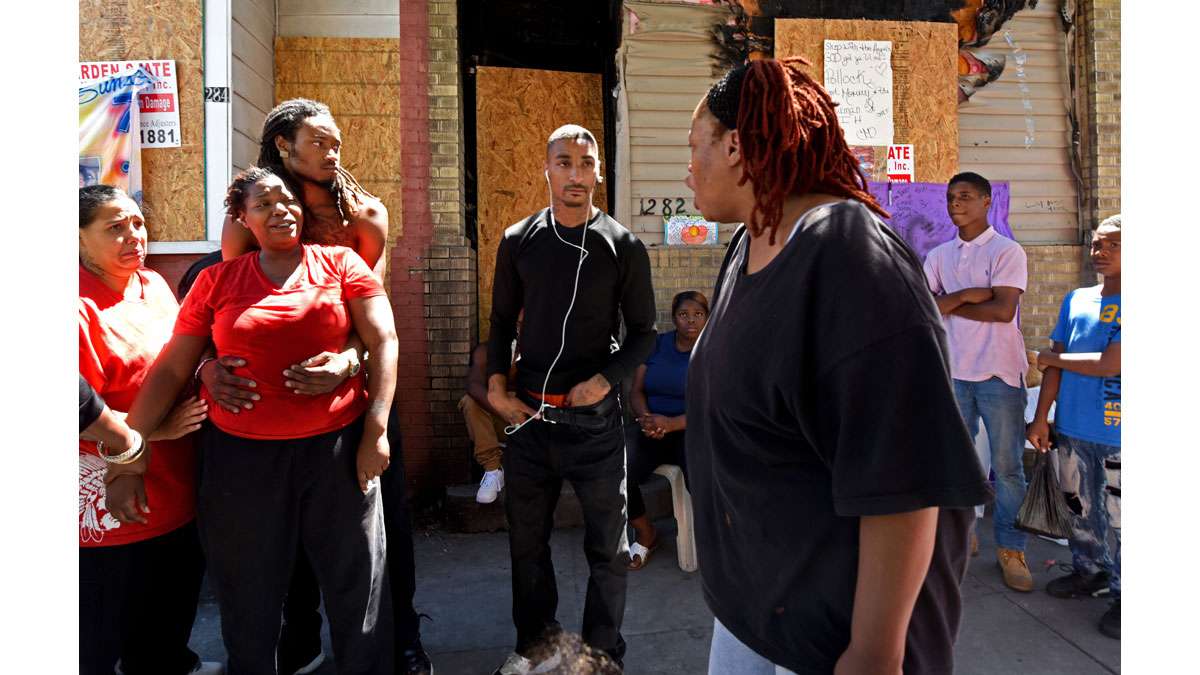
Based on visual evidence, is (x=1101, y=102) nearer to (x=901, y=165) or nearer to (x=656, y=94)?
(x=901, y=165)

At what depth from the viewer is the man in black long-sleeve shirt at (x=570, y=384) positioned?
327 cm

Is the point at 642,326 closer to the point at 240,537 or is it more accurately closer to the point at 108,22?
the point at 240,537

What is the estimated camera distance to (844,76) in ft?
21.0

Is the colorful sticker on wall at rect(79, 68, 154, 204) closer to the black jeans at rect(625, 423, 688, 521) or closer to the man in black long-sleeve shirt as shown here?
the man in black long-sleeve shirt

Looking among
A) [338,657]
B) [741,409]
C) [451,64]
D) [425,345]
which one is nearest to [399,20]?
[451,64]

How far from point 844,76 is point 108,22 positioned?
5575 mm

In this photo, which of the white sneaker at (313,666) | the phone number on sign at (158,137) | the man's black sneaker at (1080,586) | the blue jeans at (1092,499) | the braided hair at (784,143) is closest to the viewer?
the braided hair at (784,143)

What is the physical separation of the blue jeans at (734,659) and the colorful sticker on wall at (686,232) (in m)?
4.95

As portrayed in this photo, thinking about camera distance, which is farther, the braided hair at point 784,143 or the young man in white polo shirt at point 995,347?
the young man in white polo shirt at point 995,347

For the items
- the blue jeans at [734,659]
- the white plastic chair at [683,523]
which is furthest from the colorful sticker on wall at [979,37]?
the blue jeans at [734,659]

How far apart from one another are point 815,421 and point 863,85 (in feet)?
19.6

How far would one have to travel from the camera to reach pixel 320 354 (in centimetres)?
260

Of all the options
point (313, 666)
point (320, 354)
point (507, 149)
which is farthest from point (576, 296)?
point (507, 149)

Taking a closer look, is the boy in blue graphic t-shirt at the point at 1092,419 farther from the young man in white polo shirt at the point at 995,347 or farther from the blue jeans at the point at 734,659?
the blue jeans at the point at 734,659
